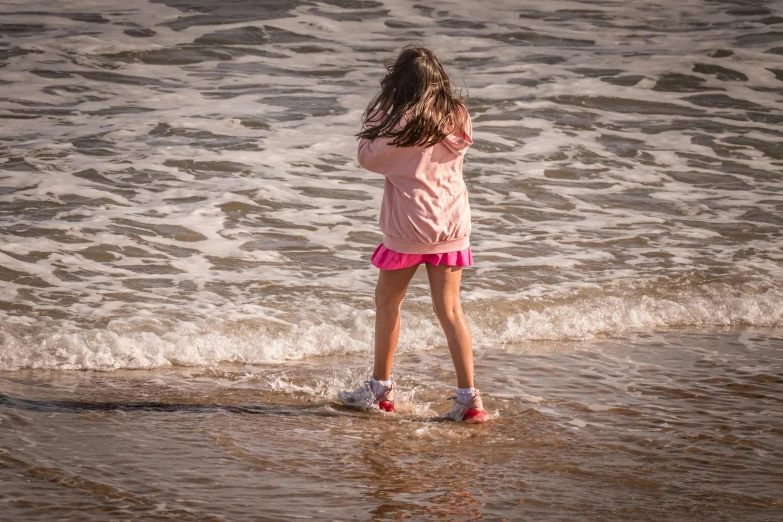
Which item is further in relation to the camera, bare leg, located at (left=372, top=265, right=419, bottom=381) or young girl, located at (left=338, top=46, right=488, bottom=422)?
bare leg, located at (left=372, top=265, right=419, bottom=381)

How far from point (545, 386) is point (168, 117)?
7.27 m

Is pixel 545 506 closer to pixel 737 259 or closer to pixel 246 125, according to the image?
Answer: pixel 737 259

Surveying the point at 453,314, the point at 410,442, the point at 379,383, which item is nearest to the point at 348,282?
the point at 379,383

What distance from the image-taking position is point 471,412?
3.98 metres

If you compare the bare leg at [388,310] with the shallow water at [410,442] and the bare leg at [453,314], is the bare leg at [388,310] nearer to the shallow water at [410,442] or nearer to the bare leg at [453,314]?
the bare leg at [453,314]

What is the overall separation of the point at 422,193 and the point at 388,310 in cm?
57

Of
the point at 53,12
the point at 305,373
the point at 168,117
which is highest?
the point at 53,12

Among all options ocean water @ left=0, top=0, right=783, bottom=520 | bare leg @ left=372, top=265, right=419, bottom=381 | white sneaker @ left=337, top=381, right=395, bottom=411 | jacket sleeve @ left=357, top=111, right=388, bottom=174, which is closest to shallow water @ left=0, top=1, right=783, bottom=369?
ocean water @ left=0, top=0, right=783, bottom=520

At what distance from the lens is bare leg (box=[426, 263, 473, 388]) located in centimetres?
401

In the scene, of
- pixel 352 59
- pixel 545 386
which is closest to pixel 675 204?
pixel 545 386

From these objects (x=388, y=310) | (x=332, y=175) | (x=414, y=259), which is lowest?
(x=332, y=175)

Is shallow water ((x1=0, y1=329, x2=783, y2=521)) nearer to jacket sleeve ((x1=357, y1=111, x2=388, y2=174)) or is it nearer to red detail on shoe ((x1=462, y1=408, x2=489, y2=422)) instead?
red detail on shoe ((x1=462, y1=408, x2=489, y2=422))

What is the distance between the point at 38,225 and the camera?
281 inches

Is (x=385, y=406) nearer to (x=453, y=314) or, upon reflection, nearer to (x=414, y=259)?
(x=453, y=314)
